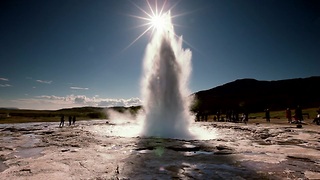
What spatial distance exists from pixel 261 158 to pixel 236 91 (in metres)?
186

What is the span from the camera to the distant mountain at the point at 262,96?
103 metres

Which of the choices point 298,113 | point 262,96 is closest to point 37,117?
point 298,113

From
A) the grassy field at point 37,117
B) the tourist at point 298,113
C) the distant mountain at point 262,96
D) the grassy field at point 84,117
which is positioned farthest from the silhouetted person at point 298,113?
the distant mountain at point 262,96

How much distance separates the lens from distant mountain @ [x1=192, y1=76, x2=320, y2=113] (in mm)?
103069

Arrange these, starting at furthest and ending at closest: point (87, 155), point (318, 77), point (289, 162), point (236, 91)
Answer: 1. point (236, 91)
2. point (318, 77)
3. point (87, 155)
4. point (289, 162)

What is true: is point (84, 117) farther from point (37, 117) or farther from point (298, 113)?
point (298, 113)

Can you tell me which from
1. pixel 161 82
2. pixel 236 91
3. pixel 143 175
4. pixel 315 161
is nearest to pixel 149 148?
pixel 143 175

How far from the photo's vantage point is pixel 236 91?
186625 mm

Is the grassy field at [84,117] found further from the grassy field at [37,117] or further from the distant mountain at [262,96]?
the distant mountain at [262,96]

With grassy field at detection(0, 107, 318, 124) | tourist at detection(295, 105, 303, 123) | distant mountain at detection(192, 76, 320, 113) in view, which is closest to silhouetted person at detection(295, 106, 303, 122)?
tourist at detection(295, 105, 303, 123)

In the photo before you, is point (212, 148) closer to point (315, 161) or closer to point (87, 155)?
point (315, 161)

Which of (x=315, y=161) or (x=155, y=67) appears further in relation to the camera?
(x=155, y=67)

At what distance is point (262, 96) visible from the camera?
488 feet

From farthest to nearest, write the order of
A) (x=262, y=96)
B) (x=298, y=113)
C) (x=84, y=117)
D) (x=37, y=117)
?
(x=262, y=96) < (x=84, y=117) < (x=37, y=117) < (x=298, y=113)
